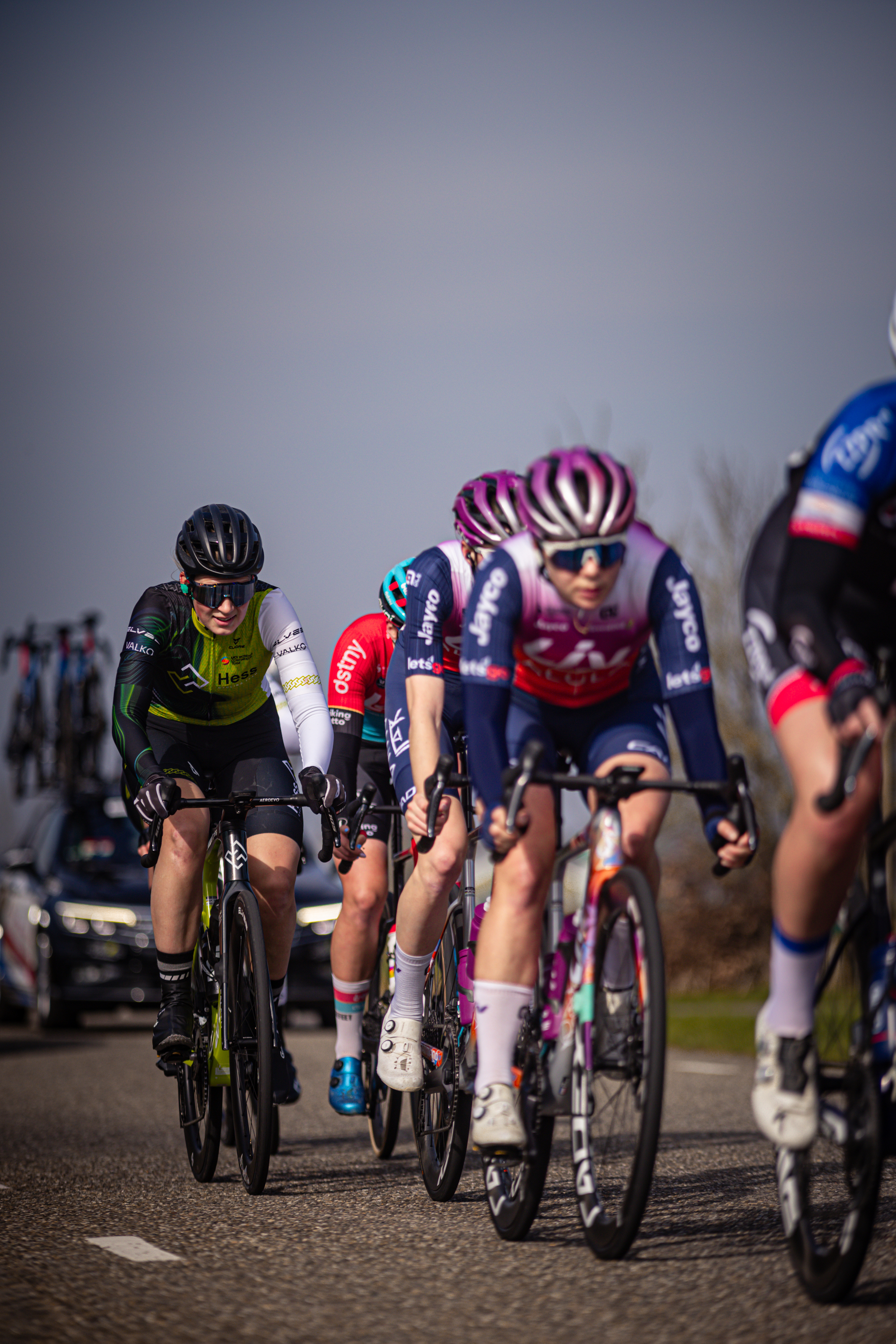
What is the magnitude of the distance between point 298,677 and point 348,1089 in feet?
5.63

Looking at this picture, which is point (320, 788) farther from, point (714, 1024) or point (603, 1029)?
point (714, 1024)

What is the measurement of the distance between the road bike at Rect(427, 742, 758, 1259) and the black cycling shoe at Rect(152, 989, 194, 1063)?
1.97 meters

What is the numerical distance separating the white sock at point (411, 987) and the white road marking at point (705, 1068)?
548 centimetres

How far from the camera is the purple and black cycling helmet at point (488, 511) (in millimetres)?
5789

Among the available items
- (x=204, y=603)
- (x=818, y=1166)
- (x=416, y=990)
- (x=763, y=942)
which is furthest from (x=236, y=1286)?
(x=763, y=942)

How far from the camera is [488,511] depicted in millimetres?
5816

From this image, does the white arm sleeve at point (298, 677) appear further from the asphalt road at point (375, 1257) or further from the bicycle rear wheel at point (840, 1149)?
the bicycle rear wheel at point (840, 1149)

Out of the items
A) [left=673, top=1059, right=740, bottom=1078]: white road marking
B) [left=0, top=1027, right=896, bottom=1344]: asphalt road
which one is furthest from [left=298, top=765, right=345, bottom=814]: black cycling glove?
[left=673, top=1059, right=740, bottom=1078]: white road marking

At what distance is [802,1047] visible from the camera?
13.0 ft

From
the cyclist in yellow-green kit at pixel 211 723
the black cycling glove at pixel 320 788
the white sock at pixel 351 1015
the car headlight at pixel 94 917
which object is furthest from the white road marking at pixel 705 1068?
the black cycling glove at pixel 320 788

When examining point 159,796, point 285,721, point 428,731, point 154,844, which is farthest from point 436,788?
point 285,721

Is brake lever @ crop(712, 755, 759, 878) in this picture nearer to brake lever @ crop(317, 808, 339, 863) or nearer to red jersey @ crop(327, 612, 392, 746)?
brake lever @ crop(317, 808, 339, 863)

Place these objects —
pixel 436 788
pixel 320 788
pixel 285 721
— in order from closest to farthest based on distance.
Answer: pixel 436 788
pixel 320 788
pixel 285 721

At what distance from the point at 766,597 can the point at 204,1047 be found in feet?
10.9
